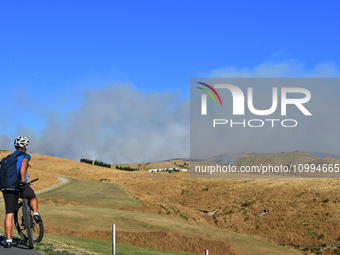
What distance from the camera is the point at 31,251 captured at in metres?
8.94

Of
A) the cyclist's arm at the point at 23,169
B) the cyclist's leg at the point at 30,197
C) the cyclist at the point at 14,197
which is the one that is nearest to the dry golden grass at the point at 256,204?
the cyclist's leg at the point at 30,197

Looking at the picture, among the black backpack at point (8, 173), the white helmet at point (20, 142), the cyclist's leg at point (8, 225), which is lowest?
the cyclist's leg at point (8, 225)

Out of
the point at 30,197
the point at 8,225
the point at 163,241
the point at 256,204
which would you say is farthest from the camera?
the point at 256,204

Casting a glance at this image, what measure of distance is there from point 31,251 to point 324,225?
43.2 m

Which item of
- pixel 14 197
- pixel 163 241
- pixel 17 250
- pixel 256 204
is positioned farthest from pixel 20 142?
pixel 256 204

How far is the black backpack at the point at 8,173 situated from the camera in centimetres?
912

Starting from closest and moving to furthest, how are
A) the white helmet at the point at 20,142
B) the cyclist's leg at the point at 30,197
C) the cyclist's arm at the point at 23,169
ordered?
the cyclist's arm at the point at 23,169
the cyclist's leg at the point at 30,197
the white helmet at the point at 20,142

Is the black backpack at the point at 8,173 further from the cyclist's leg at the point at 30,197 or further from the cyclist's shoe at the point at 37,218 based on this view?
the cyclist's shoe at the point at 37,218

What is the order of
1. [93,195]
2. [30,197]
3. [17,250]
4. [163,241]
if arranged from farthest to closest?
[93,195], [163,241], [30,197], [17,250]

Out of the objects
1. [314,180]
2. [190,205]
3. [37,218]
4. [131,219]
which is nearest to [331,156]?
[314,180]

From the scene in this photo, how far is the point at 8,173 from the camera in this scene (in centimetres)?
919

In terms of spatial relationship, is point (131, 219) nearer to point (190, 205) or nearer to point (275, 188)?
point (190, 205)

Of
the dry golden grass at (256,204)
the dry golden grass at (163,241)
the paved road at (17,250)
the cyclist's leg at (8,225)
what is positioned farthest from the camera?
the dry golden grass at (256,204)

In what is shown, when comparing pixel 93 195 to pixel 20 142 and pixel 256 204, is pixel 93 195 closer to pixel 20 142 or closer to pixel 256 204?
pixel 256 204
